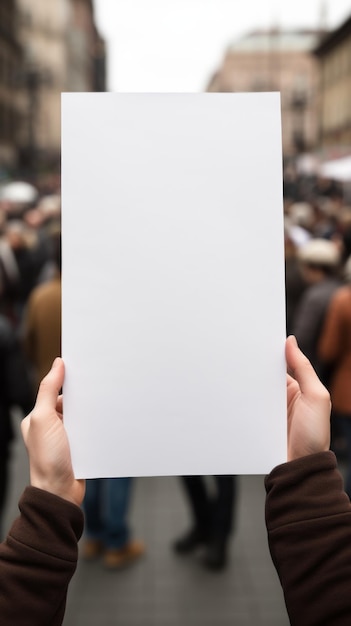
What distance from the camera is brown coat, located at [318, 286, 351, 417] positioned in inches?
173

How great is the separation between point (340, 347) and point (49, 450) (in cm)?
341

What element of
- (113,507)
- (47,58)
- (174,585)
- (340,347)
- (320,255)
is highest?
(47,58)

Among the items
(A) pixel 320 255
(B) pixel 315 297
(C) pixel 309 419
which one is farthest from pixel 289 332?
(C) pixel 309 419

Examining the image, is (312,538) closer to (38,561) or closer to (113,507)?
(38,561)

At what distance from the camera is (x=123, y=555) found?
4445mm

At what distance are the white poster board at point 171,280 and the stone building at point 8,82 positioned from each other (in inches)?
2045

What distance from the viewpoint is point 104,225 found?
4.01ft

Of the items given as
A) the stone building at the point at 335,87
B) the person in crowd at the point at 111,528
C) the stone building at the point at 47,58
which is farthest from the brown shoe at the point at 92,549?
the stone building at the point at 47,58

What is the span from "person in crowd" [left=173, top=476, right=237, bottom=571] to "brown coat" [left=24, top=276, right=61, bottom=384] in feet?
3.30

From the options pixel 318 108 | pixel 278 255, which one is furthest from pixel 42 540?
pixel 318 108

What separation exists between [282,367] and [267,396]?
5 cm

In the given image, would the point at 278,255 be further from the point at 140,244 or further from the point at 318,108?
the point at 318,108

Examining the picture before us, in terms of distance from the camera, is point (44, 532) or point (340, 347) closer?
point (44, 532)

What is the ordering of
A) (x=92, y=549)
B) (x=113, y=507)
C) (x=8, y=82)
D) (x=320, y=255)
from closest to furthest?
(x=113, y=507), (x=92, y=549), (x=320, y=255), (x=8, y=82)
